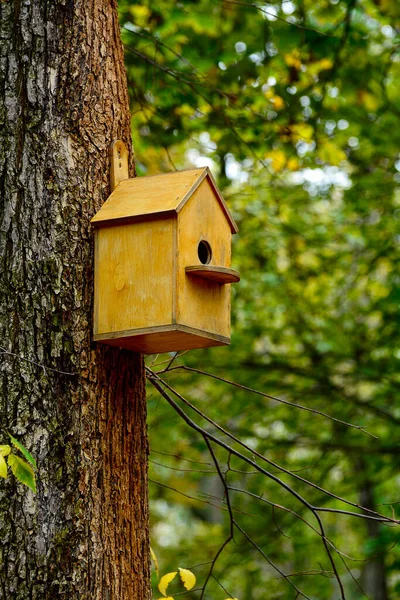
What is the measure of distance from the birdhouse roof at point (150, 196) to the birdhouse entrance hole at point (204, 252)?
21 cm

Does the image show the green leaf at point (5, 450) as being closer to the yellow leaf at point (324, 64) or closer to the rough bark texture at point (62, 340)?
the rough bark texture at point (62, 340)

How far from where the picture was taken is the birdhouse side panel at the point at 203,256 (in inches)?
98.2

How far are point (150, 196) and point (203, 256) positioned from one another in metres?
0.34

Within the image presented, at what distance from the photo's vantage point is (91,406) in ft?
7.93

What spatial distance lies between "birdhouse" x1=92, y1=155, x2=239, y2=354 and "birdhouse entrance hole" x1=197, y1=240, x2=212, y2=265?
7 centimetres

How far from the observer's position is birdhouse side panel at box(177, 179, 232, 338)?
249 cm

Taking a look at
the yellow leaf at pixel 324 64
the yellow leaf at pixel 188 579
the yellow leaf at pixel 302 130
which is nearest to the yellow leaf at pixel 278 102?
the yellow leaf at pixel 302 130

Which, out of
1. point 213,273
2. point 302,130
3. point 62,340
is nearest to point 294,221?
point 302,130

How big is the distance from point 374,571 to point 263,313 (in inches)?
150

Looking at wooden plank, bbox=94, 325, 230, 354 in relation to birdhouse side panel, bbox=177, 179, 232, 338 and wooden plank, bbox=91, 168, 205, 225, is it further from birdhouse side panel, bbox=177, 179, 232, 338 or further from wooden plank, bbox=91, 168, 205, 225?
wooden plank, bbox=91, 168, 205, 225

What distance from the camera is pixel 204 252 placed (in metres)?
2.77

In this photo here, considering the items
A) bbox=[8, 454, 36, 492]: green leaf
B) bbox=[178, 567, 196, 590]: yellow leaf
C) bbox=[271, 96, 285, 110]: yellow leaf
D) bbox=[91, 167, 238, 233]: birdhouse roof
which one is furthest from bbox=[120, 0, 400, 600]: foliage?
bbox=[8, 454, 36, 492]: green leaf

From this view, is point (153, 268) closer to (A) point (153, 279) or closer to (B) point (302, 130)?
(A) point (153, 279)

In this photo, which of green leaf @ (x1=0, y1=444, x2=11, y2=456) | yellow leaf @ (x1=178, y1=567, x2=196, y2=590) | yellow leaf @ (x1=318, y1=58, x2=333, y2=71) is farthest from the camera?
yellow leaf @ (x1=318, y1=58, x2=333, y2=71)
